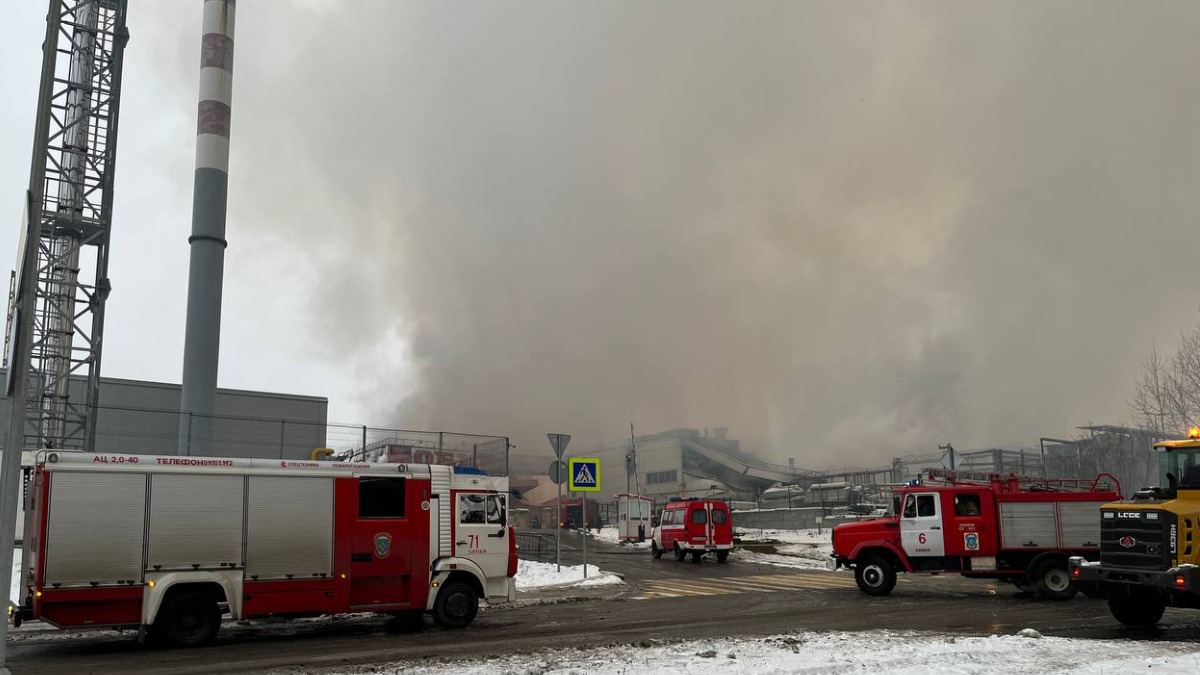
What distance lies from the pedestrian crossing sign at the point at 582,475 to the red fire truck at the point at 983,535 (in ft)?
20.8

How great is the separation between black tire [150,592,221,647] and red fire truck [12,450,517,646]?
18 millimetres

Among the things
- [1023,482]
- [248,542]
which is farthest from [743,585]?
[248,542]

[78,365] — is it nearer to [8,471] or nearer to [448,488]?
[448,488]

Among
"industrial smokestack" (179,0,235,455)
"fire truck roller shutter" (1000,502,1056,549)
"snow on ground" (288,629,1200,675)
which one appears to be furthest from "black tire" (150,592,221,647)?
"industrial smokestack" (179,0,235,455)

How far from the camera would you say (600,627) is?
14078 mm

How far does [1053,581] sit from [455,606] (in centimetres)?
1232

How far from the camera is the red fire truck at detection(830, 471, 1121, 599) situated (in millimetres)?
18891

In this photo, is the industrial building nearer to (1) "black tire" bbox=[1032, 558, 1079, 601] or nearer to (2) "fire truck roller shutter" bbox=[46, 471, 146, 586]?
(2) "fire truck roller shutter" bbox=[46, 471, 146, 586]

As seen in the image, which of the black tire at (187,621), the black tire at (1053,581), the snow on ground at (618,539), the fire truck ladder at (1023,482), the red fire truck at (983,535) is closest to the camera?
the black tire at (187,621)

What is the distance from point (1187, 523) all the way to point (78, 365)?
34.2 meters

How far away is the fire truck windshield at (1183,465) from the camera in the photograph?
43.3 ft

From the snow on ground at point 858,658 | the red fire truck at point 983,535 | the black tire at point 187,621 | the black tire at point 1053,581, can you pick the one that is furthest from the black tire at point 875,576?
the black tire at point 187,621

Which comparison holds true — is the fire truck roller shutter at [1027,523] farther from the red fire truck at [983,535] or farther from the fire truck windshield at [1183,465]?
the fire truck windshield at [1183,465]

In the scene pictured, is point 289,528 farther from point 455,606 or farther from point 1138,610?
point 1138,610
